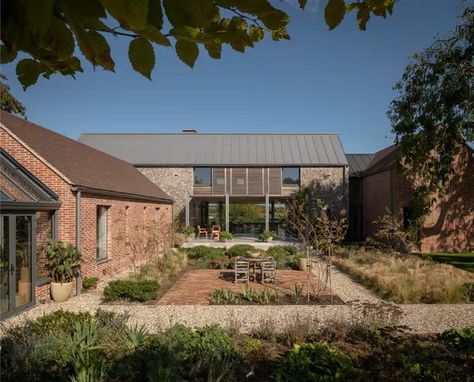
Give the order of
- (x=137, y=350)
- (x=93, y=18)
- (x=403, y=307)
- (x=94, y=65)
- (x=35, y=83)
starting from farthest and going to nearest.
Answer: (x=403, y=307) → (x=137, y=350) → (x=35, y=83) → (x=94, y=65) → (x=93, y=18)

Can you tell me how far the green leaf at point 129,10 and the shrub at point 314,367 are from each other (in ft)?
14.5

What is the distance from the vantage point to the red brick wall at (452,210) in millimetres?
23547

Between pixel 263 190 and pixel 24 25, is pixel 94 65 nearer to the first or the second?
pixel 24 25

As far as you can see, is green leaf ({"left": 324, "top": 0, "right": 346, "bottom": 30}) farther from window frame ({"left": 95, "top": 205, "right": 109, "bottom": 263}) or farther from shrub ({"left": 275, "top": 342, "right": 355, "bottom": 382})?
window frame ({"left": 95, "top": 205, "right": 109, "bottom": 263})

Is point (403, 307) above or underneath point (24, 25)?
underneath

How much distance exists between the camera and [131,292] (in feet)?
32.9

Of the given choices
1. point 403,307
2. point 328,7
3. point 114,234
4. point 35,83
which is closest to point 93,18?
point 35,83

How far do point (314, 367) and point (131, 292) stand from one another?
6.39m

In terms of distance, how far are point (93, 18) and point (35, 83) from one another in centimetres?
58

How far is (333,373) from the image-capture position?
4.62 metres

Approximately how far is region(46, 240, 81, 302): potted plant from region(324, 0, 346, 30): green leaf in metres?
10.5

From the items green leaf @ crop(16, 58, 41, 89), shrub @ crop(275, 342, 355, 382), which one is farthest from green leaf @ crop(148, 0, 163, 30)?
shrub @ crop(275, 342, 355, 382)

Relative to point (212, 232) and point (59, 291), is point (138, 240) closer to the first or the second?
point (59, 291)

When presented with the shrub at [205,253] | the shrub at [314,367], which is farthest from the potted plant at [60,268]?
the shrub at [205,253]
